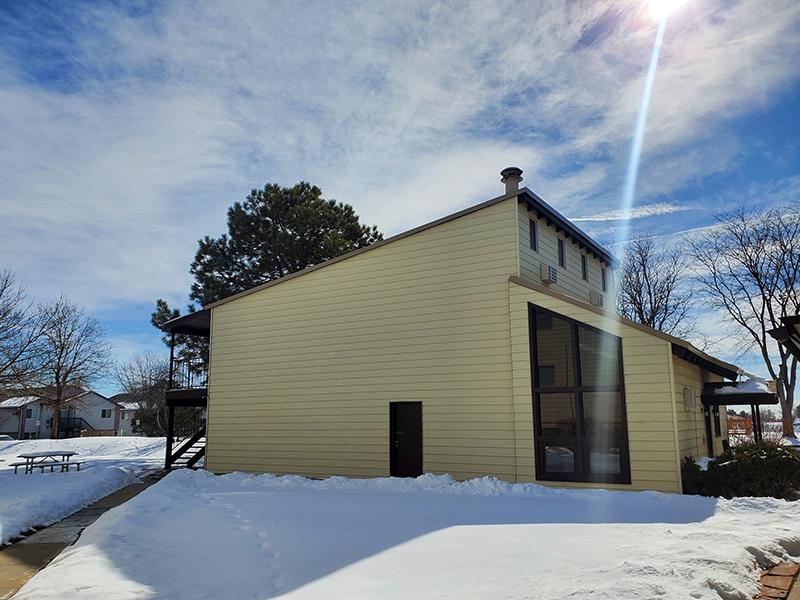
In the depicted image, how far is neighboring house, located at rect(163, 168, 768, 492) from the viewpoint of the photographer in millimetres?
10203

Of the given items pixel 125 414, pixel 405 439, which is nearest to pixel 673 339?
pixel 405 439

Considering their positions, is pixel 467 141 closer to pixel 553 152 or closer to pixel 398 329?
pixel 553 152

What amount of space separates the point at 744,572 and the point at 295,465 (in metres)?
10.7

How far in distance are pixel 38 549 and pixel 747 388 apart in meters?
13.0

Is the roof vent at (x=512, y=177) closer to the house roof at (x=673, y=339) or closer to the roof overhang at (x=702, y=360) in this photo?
the house roof at (x=673, y=339)

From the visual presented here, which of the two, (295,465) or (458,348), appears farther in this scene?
(295,465)

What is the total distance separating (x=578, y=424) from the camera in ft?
34.2

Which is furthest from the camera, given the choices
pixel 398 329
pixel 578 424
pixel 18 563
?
pixel 398 329

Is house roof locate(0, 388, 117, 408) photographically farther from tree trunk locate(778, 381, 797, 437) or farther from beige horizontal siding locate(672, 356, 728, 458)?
tree trunk locate(778, 381, 797, 437)

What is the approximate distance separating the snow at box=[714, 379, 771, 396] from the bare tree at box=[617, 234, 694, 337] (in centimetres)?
1856

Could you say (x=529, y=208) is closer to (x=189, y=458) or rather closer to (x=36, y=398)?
(x=189, y=458)

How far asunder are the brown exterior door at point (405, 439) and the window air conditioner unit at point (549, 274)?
13.9ft

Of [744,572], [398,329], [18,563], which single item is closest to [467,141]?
[398,329]

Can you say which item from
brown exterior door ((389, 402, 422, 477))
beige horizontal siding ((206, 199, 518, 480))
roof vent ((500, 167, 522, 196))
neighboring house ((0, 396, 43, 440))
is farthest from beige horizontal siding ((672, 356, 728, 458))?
neighboring house ((0, 396, 43, 440))
